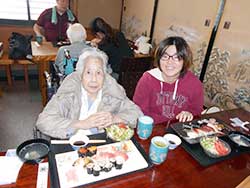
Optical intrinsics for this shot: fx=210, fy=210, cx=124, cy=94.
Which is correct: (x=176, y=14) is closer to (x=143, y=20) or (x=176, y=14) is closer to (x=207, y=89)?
(x=143, y=20)

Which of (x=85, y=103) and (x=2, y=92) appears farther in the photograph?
(x=2, y=92)

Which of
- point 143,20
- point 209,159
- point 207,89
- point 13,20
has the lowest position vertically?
point 207,89

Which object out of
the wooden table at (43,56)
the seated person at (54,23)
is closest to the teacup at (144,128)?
the wooden table at (43,56)

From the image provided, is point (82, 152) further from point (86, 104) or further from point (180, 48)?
point (180, 48)

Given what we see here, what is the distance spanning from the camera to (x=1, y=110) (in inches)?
111

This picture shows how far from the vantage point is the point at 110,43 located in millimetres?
2709

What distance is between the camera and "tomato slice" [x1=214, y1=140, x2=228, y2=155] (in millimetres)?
1047

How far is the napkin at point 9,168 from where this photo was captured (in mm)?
810

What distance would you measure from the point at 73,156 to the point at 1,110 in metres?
2.38

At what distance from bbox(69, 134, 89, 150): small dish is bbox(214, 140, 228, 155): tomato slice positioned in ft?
2.15

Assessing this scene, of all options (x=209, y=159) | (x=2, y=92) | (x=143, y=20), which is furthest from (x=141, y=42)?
(x=209, y=159)

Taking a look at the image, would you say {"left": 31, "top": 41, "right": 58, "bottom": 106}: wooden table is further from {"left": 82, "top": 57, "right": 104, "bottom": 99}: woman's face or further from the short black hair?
the short black hair

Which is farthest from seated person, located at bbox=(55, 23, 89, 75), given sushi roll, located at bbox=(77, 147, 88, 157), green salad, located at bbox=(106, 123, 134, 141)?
sushi roll, located at bbox=(77, 147, 88, 157)

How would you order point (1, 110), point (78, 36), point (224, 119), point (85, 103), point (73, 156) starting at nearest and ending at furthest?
point (73, 156) < point (85, 103) < point (224, 119) < point (78, 36) < point (1, 110)
